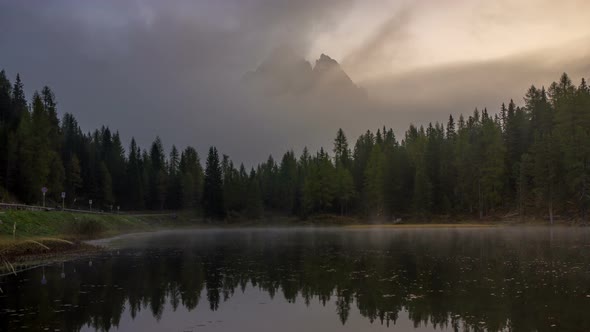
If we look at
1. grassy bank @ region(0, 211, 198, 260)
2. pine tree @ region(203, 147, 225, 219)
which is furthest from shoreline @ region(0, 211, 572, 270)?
pine tree @ region(203, 147, 225, 219)

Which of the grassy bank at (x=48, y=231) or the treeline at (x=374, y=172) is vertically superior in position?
the treeline at (x=374, y=172)

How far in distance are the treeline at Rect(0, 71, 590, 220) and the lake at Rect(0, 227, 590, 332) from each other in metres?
56.8

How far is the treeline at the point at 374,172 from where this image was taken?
9012 cm

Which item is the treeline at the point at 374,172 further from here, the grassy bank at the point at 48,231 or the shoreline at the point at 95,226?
the grassy bank at the point at 48,231

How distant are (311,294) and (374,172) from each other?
103 metres

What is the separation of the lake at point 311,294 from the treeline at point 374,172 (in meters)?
56.8

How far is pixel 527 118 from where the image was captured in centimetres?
11769

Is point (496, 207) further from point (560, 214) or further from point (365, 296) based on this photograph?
point (365, 296)

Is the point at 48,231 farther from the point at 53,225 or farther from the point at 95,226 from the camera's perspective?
the point at 95,226

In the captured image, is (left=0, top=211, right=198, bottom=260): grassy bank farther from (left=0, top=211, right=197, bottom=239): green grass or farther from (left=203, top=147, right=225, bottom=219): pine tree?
(left=203, top=147, right=225, bottom=219): pine tree

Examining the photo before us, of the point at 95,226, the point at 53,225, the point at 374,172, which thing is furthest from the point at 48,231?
the point at 374,172

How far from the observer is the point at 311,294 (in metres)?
25.6

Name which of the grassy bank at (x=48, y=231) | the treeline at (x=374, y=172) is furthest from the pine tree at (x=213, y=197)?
the grassy bank at (x=48, y=231)

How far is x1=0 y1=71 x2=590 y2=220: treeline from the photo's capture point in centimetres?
9012
